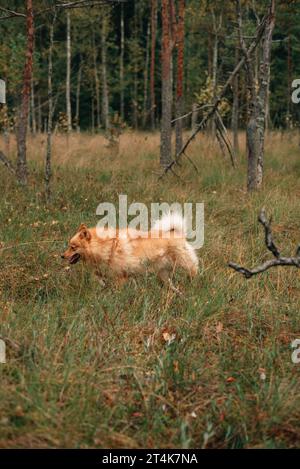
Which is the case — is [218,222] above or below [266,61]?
below

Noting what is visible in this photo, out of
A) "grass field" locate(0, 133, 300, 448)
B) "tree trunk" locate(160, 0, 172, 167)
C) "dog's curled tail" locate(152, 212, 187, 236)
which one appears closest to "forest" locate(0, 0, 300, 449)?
"grass field" locate(0, 133, 300, 448)

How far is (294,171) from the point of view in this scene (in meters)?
11.6

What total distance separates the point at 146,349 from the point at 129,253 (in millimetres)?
1997

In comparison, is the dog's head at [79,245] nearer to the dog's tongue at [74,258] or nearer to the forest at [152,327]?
the dog's tongue at [74,258]

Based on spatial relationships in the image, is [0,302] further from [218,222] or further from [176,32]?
[176,32]

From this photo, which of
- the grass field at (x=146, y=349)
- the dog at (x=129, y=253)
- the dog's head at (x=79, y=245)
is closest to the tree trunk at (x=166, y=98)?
the grass field at (x=146, y=349)

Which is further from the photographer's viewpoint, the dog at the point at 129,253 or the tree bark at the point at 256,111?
the tree bark at the point at 256,111

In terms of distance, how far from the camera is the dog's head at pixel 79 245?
559 cm

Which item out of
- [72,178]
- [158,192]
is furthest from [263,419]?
[72,178]

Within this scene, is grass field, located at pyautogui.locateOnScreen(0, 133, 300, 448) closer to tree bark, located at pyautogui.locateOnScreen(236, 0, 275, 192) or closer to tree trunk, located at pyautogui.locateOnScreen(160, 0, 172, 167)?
tree bark, located at pyautogui.locateOnScreen(236, 0, 275, 192)

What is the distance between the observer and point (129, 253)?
223 inches

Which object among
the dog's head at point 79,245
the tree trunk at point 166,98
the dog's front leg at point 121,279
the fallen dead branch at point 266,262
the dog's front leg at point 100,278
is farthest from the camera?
the tree trunk at point 166,98

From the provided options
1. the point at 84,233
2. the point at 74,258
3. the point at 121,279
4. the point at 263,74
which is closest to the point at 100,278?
the point at 121,279

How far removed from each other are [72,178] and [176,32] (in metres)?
6.18
